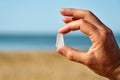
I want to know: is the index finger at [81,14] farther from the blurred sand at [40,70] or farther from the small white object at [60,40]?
the blurred sand at [40,70]

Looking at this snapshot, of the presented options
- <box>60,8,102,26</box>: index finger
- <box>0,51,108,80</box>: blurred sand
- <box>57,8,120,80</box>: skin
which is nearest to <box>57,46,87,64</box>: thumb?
<box>57,8,120,80</box>: skin

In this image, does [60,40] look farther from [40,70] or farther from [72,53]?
[40,70]

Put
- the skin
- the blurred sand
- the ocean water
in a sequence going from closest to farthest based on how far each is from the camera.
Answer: the skin → the blurred sand → the ocean water

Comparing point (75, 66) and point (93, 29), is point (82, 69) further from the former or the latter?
point (93, 29)

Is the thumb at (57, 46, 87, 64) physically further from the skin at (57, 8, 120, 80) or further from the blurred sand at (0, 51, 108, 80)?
the blurred sand at (0, 51, 108, 80)

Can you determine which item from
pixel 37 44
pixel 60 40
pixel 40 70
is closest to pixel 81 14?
pixel 60 40

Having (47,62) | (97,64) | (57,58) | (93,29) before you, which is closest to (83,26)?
(93,29)

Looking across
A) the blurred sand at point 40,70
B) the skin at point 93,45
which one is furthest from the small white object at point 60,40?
the blurred sand at point 40,70
